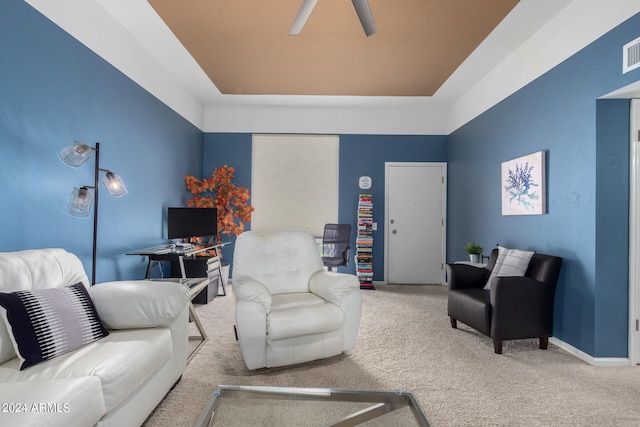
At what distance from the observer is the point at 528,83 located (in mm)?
3611

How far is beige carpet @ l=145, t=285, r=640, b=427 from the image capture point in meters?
1.96

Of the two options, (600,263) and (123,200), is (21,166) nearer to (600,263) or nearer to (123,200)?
(123,200)

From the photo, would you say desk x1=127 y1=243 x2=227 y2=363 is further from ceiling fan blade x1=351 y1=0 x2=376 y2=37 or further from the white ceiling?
ceiling fan blade x1=351 y1=0 x2=376 y2=37

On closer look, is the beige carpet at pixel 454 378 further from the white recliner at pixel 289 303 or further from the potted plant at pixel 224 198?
the potted plant at pixel 224 198

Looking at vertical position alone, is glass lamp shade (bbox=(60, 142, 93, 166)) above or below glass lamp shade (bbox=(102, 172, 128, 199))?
above

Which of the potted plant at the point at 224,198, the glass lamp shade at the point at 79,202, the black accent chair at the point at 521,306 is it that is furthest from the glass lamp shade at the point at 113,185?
the black accent chair at the point at 521,306

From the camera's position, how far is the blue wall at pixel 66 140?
7.34 feet

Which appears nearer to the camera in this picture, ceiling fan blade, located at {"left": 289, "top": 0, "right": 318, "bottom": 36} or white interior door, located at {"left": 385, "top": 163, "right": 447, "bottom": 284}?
ceiling fan blade, located at {"left": 289, "top": 0, "right": 318, "bottom": 36}

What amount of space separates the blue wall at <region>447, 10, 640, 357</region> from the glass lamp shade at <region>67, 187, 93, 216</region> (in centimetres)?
384

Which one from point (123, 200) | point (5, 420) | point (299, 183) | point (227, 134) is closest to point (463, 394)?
point (5, 420)

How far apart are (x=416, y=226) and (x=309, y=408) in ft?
14.4

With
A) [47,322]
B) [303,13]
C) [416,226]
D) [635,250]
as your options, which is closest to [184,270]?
[47,322]

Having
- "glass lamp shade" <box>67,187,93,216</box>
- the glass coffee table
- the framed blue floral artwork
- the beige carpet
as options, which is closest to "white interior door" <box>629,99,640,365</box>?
the beige carpet

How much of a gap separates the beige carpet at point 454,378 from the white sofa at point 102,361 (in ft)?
0.98
